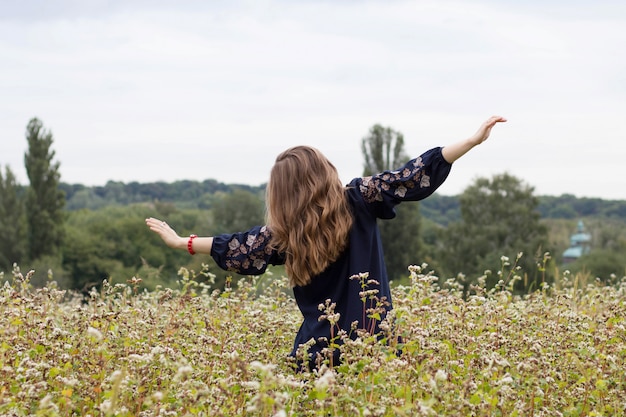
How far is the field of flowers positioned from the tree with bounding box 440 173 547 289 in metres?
47.5

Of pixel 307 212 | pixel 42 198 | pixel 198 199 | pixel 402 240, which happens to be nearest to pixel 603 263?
pixel 402 240

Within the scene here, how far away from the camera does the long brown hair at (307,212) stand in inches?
197

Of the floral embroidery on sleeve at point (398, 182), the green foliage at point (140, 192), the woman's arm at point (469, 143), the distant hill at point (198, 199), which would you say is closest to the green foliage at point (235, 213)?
Answer: the distant hill at point (198, 199)

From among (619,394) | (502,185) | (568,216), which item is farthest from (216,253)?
(568,216)

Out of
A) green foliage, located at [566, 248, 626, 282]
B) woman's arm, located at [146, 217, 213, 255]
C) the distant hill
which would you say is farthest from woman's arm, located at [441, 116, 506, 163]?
the distant hill

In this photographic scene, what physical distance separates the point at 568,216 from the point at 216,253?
114 m

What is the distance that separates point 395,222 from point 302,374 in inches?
2047

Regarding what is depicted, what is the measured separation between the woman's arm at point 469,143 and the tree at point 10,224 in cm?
6059

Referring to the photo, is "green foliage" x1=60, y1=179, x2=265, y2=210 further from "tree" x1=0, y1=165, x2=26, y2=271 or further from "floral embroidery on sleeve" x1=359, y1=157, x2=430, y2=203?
"floral embroidery on sleeve" x1=359, y1=157, x2=430, y2=203

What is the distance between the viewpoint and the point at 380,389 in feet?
11.7

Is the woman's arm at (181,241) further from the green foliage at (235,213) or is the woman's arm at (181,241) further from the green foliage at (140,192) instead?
the green foliage at (140,192)

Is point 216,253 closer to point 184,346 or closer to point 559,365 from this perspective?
point 184,346

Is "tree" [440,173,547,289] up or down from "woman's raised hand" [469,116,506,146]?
down

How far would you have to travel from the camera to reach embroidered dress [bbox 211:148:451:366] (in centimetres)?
506
